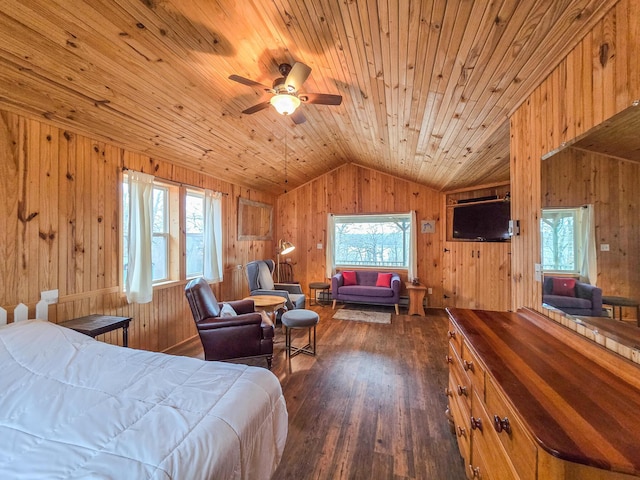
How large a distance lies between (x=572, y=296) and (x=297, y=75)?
86.0 inches

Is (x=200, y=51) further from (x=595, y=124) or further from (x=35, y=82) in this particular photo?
(x=595, y=124)

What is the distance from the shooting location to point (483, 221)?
181 inches

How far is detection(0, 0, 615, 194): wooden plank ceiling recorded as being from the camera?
1.42 m

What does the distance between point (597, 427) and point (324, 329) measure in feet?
11.7

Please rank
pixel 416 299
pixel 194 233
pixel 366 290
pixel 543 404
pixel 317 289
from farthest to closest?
1. pixel 317 289
2. pixel 366 290
3. pixel 416 299
4. pixel 194 233
5. pixel 543 404

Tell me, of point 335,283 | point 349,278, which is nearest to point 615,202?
point 335,283

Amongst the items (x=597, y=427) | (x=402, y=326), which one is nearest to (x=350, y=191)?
(x=402, y=326)

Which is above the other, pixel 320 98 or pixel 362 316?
pixel 320 98

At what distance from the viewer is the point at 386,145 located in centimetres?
386

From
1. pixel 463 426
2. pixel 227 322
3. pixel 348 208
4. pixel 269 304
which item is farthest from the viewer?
pixel 348 208

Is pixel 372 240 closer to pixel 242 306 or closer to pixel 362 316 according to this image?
pixel 362 316

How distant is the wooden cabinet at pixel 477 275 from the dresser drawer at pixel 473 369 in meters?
3.69

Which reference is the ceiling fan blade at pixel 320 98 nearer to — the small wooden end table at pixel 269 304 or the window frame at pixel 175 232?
the window frame at pixel 175 232

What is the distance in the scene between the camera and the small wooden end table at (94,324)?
2079 millimetres
